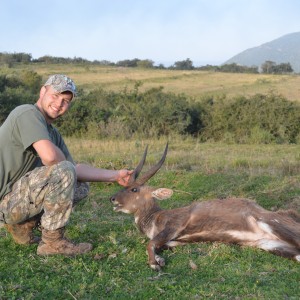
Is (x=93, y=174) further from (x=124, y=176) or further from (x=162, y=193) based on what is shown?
(x=162, y=193)

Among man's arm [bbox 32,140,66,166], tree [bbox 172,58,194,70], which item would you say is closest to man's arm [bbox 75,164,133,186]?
man's arm [bbox 32,140,66,166]

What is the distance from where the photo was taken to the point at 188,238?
6270mm

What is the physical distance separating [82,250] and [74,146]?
40.7ft

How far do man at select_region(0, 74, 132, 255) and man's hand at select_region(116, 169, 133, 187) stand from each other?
3.45ft

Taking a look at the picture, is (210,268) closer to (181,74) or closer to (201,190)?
(201,190)

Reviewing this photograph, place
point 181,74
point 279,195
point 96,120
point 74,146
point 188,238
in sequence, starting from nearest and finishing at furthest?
point 188,238 < point 279,195 < point 74,146 < point 96,120 < point 181,74

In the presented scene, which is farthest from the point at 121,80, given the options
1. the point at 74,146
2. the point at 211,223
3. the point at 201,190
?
the point at 211,223

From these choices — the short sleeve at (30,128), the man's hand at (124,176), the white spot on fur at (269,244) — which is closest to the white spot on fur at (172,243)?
the white spot on fur at (269,244)

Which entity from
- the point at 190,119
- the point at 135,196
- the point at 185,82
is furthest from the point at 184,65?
the point at 135,196

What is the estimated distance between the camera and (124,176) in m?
6.69

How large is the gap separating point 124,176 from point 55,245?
1.48 metres

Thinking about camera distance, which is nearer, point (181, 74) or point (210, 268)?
point (210, 268)

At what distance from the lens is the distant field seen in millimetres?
41716

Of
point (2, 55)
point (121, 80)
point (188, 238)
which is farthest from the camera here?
point (2, 55)
